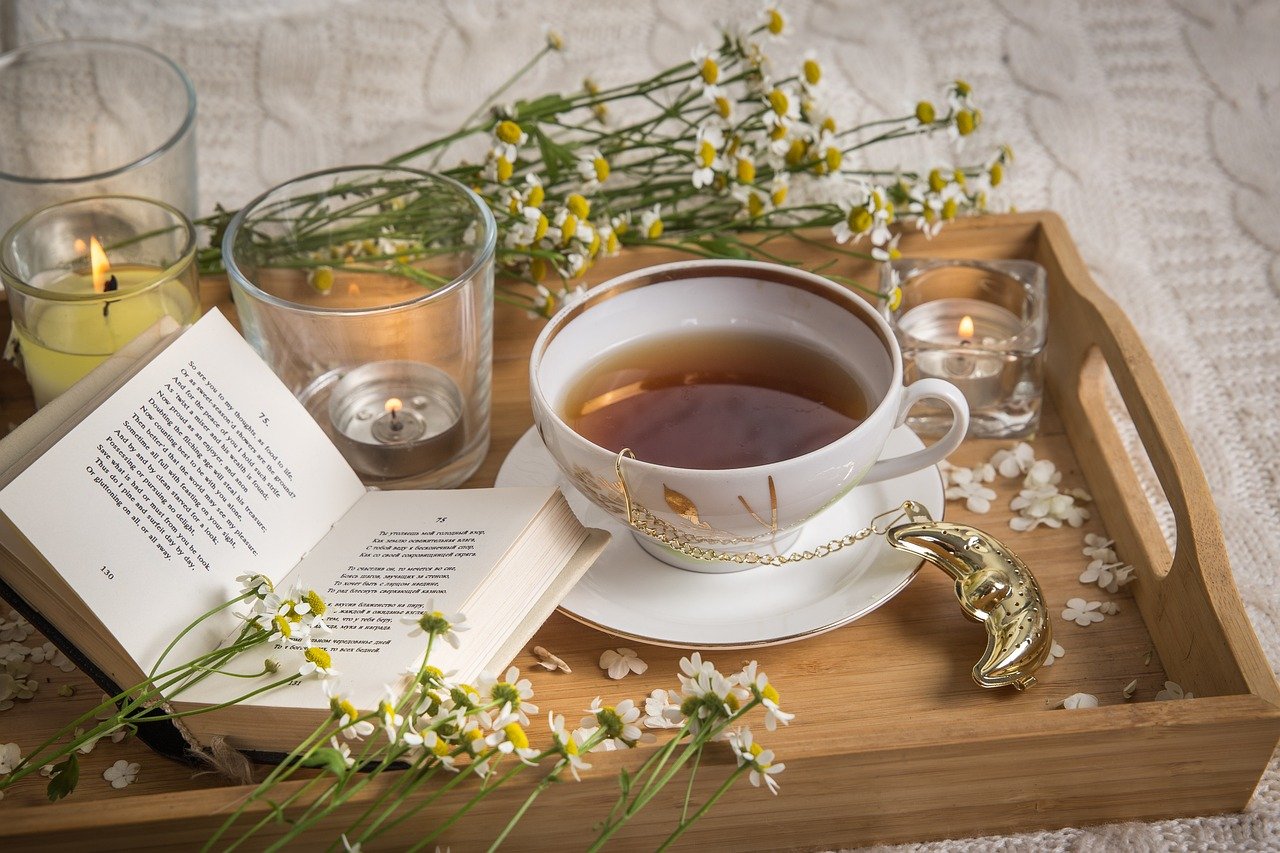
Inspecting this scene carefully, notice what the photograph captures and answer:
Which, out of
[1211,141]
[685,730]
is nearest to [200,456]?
[685,730]

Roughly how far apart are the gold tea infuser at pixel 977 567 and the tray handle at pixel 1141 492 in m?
0.07

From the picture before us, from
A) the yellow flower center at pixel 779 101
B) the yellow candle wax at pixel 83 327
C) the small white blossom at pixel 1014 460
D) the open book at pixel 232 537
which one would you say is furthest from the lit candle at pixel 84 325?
the small white blossom at pixel 1014 460

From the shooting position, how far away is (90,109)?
120 cm

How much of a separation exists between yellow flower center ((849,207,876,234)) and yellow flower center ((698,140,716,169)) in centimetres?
11

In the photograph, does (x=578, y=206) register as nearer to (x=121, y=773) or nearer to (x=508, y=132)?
(x=508, y=132)

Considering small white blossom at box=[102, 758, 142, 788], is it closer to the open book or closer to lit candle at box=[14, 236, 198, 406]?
the open book

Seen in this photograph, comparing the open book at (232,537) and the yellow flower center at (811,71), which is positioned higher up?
the yellow flower center at (811,71)

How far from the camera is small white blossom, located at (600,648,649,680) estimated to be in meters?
0.70

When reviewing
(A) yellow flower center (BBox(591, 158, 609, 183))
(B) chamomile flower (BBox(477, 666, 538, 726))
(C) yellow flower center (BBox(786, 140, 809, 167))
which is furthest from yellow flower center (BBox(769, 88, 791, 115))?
(B) chamomile flower (BBox(477, 666, 538, 726))

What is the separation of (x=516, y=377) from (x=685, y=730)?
416 millimetres

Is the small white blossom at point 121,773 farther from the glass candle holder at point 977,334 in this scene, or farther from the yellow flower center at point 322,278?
the glass candle holder at point 977,334

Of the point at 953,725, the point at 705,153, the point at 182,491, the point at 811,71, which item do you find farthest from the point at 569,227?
the point at 953,725

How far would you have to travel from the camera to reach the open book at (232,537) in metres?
0.62

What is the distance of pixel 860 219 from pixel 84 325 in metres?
0.52
